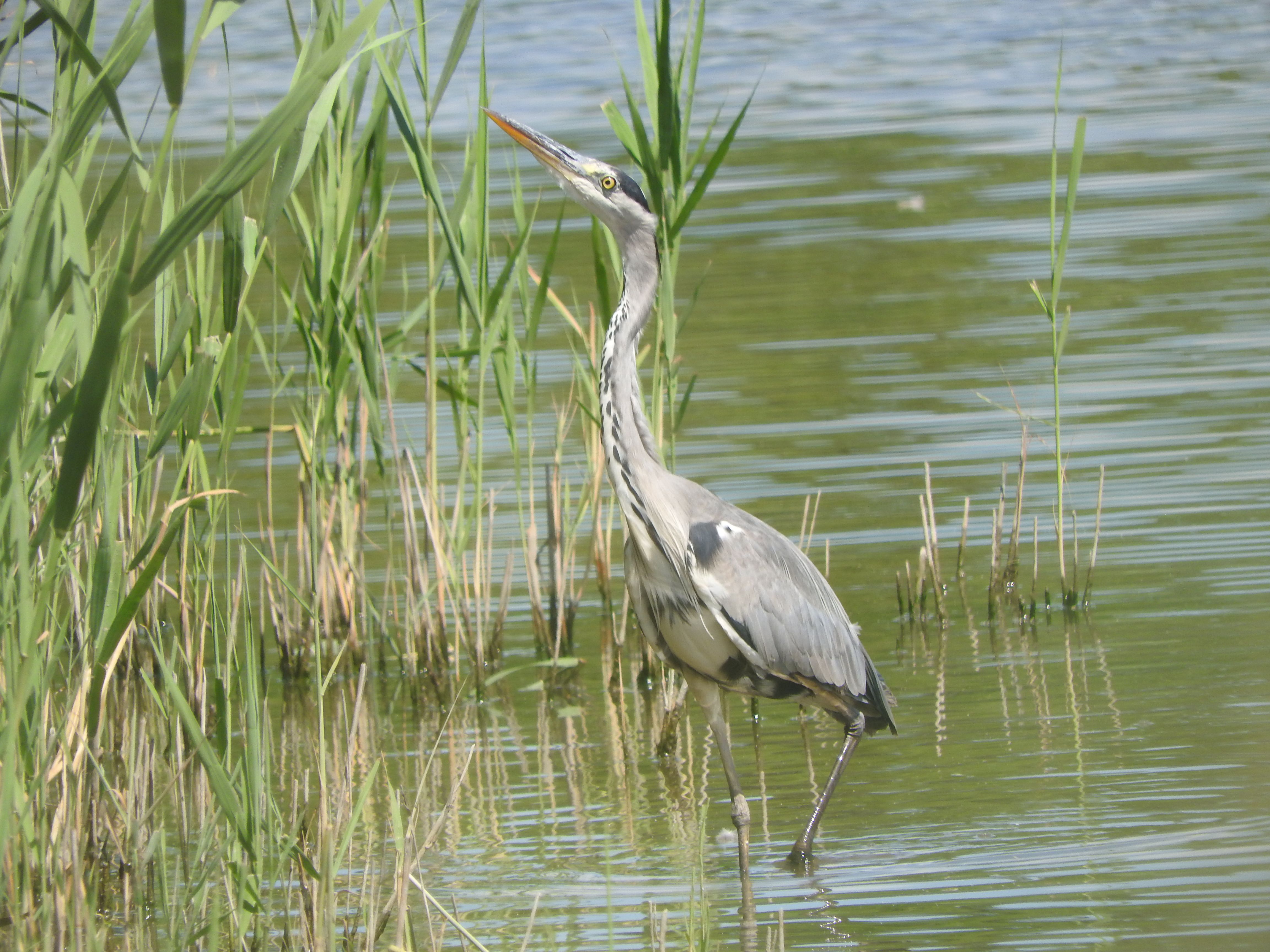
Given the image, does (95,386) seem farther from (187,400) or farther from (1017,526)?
(1017,526)

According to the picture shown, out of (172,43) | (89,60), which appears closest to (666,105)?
(89,60)

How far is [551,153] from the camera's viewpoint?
15.8ft

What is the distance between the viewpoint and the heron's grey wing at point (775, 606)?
4496 mm

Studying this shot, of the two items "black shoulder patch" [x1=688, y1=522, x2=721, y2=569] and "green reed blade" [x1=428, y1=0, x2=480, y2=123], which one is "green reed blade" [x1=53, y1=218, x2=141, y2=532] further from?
"black shoulder patch" [x1=688, y1=522, x2=721, y2=569]

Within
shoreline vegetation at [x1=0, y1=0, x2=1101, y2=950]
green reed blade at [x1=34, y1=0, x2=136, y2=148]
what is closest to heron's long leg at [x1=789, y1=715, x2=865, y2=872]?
shoreline vegetation at [x1=0, y1=0, x2=1101, y2=950]

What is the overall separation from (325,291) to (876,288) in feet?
18.0

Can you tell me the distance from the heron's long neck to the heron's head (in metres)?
0.30

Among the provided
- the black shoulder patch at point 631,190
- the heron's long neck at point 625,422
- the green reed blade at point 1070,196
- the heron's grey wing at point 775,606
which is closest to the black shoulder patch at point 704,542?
the heron's grey wing at point 775,606

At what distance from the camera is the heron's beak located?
15.7ft

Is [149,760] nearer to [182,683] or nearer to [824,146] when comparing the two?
[182,683]

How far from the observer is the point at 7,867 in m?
3.30

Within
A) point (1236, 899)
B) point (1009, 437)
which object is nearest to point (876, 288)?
point (1009, 437)

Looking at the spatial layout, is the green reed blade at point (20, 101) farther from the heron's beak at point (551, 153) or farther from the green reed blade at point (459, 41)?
the heron's beak at point (551, 153)

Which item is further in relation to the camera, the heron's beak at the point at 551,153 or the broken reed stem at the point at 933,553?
the broken reed stem at the point at 933,553
